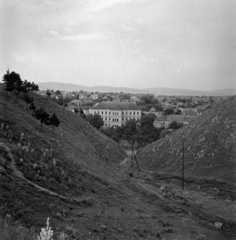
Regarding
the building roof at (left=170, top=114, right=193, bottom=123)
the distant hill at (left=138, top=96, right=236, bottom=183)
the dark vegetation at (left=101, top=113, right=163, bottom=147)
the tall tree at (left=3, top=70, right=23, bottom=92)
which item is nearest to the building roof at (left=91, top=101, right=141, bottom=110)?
the building roof at (left=170, top=114, right=193, bottom=123)

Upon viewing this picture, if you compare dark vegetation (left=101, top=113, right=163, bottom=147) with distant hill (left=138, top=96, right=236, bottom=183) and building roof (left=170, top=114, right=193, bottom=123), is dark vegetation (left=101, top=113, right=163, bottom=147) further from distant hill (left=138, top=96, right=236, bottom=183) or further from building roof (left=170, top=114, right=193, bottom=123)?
distant hill (left=138, top=96, right=236, bottom=183)

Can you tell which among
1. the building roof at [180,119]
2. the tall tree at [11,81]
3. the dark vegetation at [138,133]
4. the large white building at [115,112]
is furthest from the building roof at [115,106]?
the tall tree at [11,81]

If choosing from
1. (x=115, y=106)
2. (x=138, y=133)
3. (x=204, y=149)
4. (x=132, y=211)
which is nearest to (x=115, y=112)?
(x=115, y=106)

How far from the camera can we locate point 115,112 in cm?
10956

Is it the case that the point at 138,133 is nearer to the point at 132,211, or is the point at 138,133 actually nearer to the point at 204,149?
the point at 204,149

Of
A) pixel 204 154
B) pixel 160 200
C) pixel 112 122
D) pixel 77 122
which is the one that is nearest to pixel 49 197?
pixel 160 200

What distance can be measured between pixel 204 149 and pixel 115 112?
219ft

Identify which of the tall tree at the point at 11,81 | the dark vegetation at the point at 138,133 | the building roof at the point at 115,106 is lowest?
the dark vegetation at the point at 138,133

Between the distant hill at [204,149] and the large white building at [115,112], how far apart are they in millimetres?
51181

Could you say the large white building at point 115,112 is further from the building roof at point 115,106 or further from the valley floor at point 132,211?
the valley floor at point 132,211

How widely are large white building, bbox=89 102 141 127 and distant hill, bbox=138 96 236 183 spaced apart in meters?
51.2

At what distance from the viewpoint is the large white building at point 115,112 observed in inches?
4309

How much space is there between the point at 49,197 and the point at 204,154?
31380 mm

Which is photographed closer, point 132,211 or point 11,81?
point 132,211
